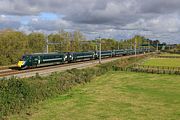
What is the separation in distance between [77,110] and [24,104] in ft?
15.7

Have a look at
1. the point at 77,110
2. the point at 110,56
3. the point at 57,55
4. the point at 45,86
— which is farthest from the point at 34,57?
the point at 110,56

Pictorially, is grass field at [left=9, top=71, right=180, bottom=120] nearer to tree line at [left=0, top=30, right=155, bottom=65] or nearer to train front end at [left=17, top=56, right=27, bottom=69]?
train front end at [left=17, top=56, right=27, bottom=69]

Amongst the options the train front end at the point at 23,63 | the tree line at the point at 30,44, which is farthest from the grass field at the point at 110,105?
the tree line at the point at 30,44

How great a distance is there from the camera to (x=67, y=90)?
38.7 metres

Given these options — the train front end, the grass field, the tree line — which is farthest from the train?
the grass field

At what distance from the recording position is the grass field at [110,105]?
26181 mm

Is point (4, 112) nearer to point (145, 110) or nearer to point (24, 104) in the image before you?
point (24, 104)

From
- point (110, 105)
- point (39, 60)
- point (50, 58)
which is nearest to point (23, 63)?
point (39, 60)

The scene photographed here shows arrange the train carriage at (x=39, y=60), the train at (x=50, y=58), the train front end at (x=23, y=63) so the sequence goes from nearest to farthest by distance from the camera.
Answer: the train front end at (x=23, y=63) → the train carriage at (x=39, y=60) → the train at (x=50, y=58)

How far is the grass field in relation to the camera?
26.2 m

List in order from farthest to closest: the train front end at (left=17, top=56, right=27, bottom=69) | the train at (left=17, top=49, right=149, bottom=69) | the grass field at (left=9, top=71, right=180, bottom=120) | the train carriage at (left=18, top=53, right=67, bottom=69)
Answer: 1. the train at (left=17, top=49, right=149, bottom=69)
2. the train carriage at (left=18, top=53, right=67, bottom=69)
3. the train front end at (left=17, top=56, right=27, bottom=69)
4. the grass field at (left=9, top=71, right=180, bottom=120)

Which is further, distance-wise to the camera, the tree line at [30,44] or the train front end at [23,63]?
the tree line at [30,44]

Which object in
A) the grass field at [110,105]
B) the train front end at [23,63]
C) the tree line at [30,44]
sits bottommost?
the grass field at [110,105]

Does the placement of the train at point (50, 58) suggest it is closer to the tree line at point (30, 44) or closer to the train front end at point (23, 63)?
the train front end at point (23, 63)
